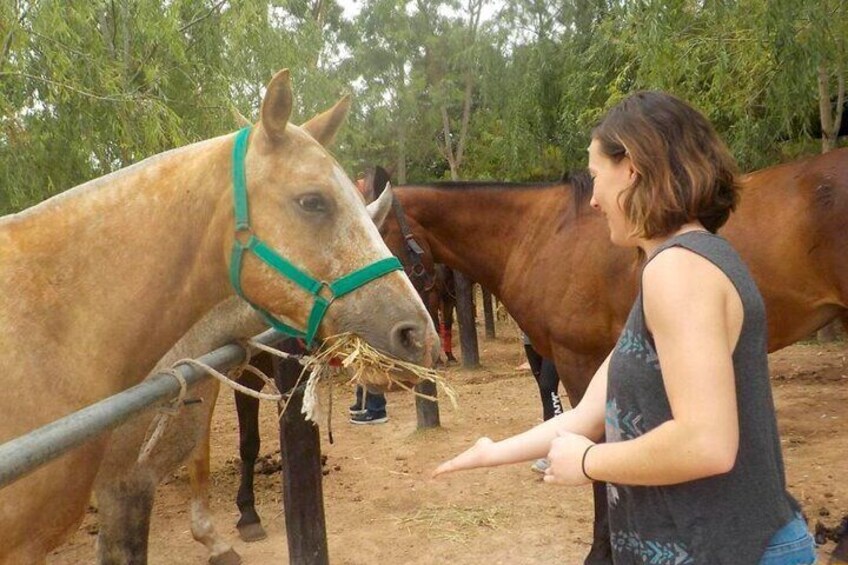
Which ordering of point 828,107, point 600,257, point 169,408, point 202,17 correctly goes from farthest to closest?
point 828,107, point 202,17, point 600,257, point 169,408

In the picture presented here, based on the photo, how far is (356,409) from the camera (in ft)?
22.7

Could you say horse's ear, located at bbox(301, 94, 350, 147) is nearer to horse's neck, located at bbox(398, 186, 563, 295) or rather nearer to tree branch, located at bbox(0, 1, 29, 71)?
horse's neck, located at bbox(398, 186, 563, 295)

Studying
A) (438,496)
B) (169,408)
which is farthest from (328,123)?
(438,496)

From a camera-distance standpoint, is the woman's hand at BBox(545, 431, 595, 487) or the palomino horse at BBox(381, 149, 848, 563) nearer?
the woman's hand at BBox(545, 431, 595, 487)

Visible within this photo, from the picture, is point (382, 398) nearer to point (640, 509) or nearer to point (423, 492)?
point (423, 492)

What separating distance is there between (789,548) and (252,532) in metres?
3.53

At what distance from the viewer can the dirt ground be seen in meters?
3.90

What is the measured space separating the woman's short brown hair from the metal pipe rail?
41.1 inches

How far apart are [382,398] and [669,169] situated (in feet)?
19.0

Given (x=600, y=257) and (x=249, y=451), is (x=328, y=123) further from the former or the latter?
(x=249, y=451)

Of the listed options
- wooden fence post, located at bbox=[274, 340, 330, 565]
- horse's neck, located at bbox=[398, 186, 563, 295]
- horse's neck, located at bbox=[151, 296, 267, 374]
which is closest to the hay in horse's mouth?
horse's neck, located at bbox=[151, 296, 267, 374]

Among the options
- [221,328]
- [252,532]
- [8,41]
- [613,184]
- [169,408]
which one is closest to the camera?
[613,184]

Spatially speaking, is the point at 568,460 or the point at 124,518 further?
Answer: the point at 124,518

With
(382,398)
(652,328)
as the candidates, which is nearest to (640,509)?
(652,328)
